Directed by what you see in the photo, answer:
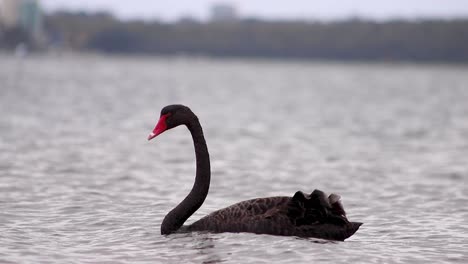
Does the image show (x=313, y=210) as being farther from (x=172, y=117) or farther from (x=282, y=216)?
(x=172, y=117)

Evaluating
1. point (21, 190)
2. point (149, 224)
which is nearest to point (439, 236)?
point (149, 224)

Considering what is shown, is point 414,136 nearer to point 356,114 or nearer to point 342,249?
point 356,114

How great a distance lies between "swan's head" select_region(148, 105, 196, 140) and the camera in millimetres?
8594

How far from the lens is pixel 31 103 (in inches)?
1369

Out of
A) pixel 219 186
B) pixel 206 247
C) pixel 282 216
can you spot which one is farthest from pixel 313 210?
pixel 219 186

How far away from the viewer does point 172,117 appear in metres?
8.70

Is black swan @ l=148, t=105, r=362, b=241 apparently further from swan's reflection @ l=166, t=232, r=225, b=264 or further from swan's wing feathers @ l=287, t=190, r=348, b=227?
swan's reflection @ l=166, t=232, r=225, b=264

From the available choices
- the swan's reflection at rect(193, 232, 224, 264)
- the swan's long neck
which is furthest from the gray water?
the swan's long neck

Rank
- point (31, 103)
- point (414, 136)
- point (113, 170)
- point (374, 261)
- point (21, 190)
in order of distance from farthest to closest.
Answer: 1. point (31, 103)
2. point (414, 136)
3. point (113, 170)
4. point (21, 190)
5. point (374, 261)

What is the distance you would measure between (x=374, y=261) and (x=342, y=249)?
40 cm

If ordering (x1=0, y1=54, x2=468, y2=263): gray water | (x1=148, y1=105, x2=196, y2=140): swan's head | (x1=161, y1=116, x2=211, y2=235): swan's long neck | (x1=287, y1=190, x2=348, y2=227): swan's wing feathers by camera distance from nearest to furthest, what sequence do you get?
1. (x1=287, y1=190, x2=348, y2=227): swan's wing feathers
2. (x1=0, y1=54, x2=468, y2=263): gray water
3. (x1=148, y1=105, x2=196, y2=140): swan's head
4. (x1=161, y1=116, x2=211, y2=235): swan's long neck

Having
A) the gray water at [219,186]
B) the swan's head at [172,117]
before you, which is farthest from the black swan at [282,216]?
the gray water at [219,186]

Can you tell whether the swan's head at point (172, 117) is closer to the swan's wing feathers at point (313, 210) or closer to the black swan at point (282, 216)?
the black swan at point (282, 216)

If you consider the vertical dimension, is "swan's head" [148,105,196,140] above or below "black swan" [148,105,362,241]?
above
